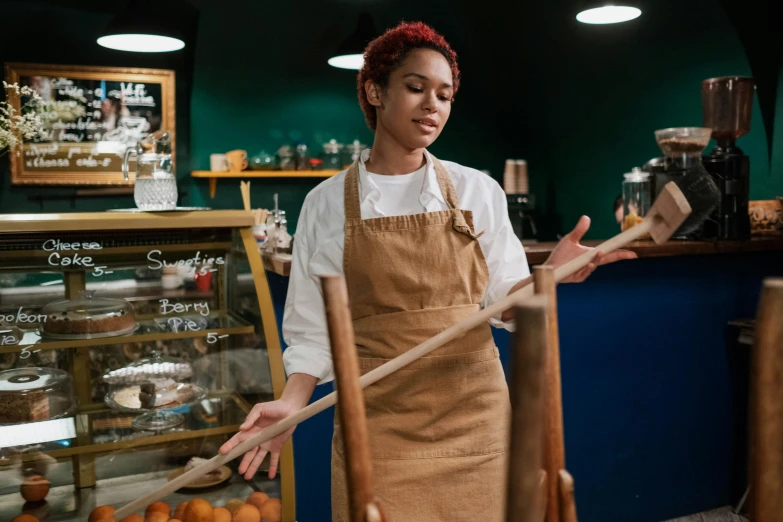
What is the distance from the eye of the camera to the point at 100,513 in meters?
1.82

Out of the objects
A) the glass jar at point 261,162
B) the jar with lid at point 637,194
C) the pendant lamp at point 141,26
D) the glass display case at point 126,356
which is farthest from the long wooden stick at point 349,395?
the glass jar at point 261,162

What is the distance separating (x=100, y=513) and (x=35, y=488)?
0.18m

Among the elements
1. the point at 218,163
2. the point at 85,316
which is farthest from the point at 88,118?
the point at 85,316

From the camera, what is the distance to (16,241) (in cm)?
180

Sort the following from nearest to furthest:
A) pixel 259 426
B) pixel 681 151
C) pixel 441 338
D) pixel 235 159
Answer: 1. pixel 441 338
2. pixel 259 426
3. pixel 681 151
4. pixel 235 159

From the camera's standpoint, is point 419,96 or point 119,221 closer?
point 419,96

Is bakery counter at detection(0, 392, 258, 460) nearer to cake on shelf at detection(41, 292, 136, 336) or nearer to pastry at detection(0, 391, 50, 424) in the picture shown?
pastry at detection(0, 391, 50, 424)

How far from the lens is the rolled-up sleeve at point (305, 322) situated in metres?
1.56

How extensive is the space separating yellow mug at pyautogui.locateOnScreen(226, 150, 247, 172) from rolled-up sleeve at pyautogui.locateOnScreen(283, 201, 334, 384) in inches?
166

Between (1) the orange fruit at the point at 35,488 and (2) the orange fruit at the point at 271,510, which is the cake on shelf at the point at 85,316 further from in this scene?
(2) the orange fruit at the point at 271,510

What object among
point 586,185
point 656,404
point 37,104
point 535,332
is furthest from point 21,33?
point 535,332

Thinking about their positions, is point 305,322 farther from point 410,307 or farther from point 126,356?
point 126,356

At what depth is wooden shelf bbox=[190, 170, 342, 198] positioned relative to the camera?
561 centimetres

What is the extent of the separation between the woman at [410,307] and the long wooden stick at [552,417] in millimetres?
869
